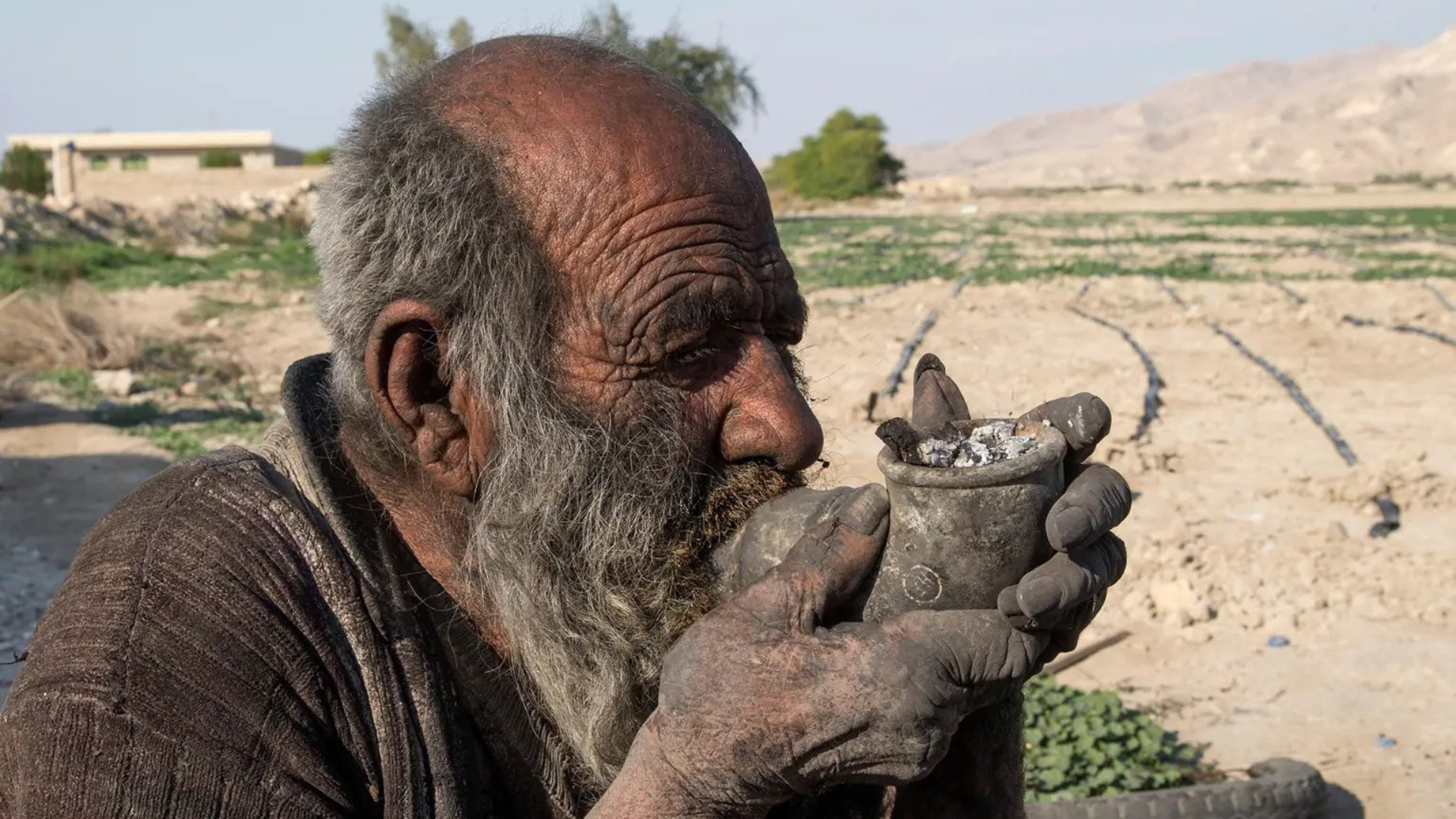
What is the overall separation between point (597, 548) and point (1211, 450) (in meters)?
7.52

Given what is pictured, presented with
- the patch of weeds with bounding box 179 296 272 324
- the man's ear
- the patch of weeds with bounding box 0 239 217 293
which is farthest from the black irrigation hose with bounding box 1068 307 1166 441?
the patch of weeds with bounding box 0 239 217 293

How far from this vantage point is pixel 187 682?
1600 mm

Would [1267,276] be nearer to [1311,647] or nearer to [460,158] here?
[1311,647]

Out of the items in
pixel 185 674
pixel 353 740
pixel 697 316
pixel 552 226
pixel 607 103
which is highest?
pixel 607 103

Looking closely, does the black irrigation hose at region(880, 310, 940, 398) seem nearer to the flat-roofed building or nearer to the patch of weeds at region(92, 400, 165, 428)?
the patch of weeds at region(92, 400, 165, 428)

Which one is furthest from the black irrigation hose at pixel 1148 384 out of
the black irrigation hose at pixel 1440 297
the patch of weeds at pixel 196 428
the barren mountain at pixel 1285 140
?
the barren mountain at pixel 1285 140

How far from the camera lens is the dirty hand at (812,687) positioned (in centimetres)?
152

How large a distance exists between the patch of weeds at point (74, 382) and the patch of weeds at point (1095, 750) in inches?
373

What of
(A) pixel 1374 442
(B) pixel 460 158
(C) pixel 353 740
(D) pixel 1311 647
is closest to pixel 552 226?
(B) pixel 460 158

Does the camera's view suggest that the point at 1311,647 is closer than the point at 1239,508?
Yes

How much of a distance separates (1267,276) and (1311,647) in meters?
14.1

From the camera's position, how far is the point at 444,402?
194 centimetres

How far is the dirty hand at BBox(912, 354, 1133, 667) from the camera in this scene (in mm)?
1465

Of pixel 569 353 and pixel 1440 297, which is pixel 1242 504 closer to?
pixel 569 353
